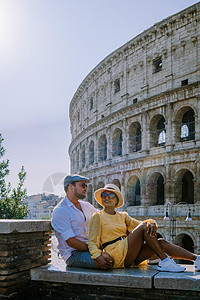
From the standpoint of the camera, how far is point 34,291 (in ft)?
14.7

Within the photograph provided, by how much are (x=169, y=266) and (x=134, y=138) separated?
62.7 feet

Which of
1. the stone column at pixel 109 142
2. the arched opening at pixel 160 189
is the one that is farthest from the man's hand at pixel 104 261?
the stone column at pixel 109 142

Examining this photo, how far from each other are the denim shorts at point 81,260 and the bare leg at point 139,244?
1.42ft

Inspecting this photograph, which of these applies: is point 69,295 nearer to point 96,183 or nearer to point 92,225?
point 92,225

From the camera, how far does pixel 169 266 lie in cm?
416

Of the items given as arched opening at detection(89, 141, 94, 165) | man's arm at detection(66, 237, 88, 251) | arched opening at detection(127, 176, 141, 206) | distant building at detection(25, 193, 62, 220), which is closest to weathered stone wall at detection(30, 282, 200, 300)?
man's arm at detection(66, 237, 88, 251)

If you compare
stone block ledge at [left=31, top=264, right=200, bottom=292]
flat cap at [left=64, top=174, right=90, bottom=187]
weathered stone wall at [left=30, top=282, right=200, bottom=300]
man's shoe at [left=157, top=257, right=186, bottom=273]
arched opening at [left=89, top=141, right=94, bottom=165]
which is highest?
arched opening at [left=89, top=141, right=94, bottom=165]

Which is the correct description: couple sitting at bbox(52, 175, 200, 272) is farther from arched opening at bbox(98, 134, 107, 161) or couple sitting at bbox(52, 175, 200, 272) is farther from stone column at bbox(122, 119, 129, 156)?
arched opening at bbox(98, 134, 107, 161)

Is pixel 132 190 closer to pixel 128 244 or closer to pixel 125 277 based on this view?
pixel 128 244

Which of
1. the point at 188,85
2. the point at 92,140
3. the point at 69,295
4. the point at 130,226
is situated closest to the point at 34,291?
the point at 69,295

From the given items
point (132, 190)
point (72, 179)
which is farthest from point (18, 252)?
point (132, 190)

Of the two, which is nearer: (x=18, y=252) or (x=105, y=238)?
(x=18, y=252)

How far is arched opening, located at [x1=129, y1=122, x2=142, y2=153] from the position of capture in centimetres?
2300

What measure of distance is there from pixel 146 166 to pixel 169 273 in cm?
1721
